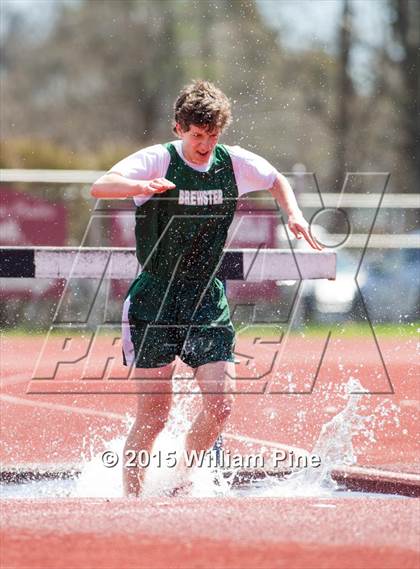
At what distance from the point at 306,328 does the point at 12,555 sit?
29.7ft

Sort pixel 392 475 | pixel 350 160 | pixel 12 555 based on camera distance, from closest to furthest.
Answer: pixel 12 555
pixel 392 475
pixel 350 160

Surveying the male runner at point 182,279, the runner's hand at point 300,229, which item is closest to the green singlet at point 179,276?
the male runner at point 182,279

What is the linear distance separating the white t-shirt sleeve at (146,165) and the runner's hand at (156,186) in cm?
26

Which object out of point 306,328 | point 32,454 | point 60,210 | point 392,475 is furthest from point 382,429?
point 60,210

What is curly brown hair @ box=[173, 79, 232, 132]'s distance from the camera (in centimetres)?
524

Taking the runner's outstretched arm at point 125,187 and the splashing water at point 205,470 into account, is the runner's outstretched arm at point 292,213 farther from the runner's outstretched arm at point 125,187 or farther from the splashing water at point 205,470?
the splashing water at point 205,470

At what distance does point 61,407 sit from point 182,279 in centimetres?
229

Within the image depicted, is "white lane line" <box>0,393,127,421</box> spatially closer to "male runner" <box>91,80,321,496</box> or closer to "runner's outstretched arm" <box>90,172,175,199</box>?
"male runner" <box>91,80,321,496</box>

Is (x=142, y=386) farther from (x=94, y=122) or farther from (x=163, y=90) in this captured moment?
(x=94, y=122)

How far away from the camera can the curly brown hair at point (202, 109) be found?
17.2 ft

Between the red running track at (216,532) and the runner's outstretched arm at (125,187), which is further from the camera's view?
the runner's outstretched arm at (125,187)

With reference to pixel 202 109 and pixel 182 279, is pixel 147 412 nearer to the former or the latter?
pixel 182 279

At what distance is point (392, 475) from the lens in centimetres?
572

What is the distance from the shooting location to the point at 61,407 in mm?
7461
